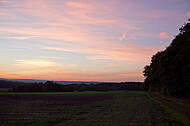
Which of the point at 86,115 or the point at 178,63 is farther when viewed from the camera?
the point at 178,63

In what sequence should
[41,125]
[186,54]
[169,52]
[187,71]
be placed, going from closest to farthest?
[41,125] < [186,54] < [187,71] < [169,52]

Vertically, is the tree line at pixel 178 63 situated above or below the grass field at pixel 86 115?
above

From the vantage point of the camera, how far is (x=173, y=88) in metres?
47.8

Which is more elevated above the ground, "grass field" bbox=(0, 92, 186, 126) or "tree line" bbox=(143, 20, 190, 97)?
"tree line" bbox=(143, 20, 190, 97)

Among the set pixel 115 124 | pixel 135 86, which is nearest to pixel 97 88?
pixel 135 86

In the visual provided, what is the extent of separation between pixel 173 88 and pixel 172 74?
8.17 m

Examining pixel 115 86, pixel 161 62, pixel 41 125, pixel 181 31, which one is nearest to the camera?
pixel 41 125

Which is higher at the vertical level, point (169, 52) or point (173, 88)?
point (169, 52)

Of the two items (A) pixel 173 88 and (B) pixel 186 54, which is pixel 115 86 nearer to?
(A) pixel 173 88

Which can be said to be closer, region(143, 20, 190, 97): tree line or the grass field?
the grass field

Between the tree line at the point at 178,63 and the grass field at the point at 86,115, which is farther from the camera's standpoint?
the tree line at the point at 178,63

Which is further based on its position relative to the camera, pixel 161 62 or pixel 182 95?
pixel 182 95

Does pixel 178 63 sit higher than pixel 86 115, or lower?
higher

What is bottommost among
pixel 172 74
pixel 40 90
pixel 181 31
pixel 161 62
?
pixel 40 90
